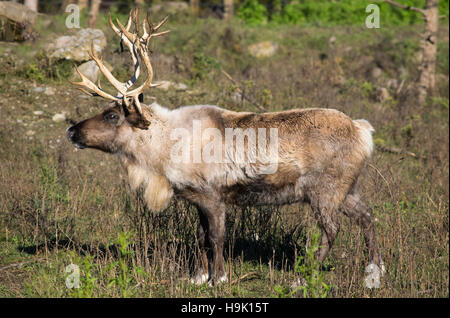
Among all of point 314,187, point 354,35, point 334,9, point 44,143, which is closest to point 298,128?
point 314,187

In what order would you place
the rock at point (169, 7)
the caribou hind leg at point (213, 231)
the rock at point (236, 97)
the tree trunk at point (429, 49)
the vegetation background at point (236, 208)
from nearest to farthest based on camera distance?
1. the vegetation background at point (236, 208)
2. the caribou hind leg at point (213, 231)
3. the rock at point (236, 97)
4. the tree trunk at point (429, 49)
5. the rock at point (169, 7)

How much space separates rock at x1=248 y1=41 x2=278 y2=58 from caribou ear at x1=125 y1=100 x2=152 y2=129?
11350mm

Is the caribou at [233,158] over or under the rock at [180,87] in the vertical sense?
under

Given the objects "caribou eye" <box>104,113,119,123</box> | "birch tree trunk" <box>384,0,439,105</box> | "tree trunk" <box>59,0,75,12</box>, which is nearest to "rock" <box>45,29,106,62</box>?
"caribou eye" <box>104,113,119,123</box>

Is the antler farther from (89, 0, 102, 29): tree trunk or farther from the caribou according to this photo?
(89, 0, 102, 29): tree trunk

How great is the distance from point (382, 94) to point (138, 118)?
32.0 feet

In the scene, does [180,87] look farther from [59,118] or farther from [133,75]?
[133,75]

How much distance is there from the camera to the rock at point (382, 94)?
1421cm

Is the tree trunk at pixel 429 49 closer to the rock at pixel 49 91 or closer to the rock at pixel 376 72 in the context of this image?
the rock at pixel 376 72

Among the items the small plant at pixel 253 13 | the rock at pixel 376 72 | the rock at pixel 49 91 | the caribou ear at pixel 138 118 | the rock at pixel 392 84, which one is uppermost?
the small plant at pixel 253 13

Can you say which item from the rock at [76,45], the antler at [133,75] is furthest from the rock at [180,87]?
the antler at [133,75]

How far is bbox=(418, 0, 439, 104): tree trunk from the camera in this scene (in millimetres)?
13438

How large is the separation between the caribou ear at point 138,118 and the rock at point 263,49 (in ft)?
37.2
